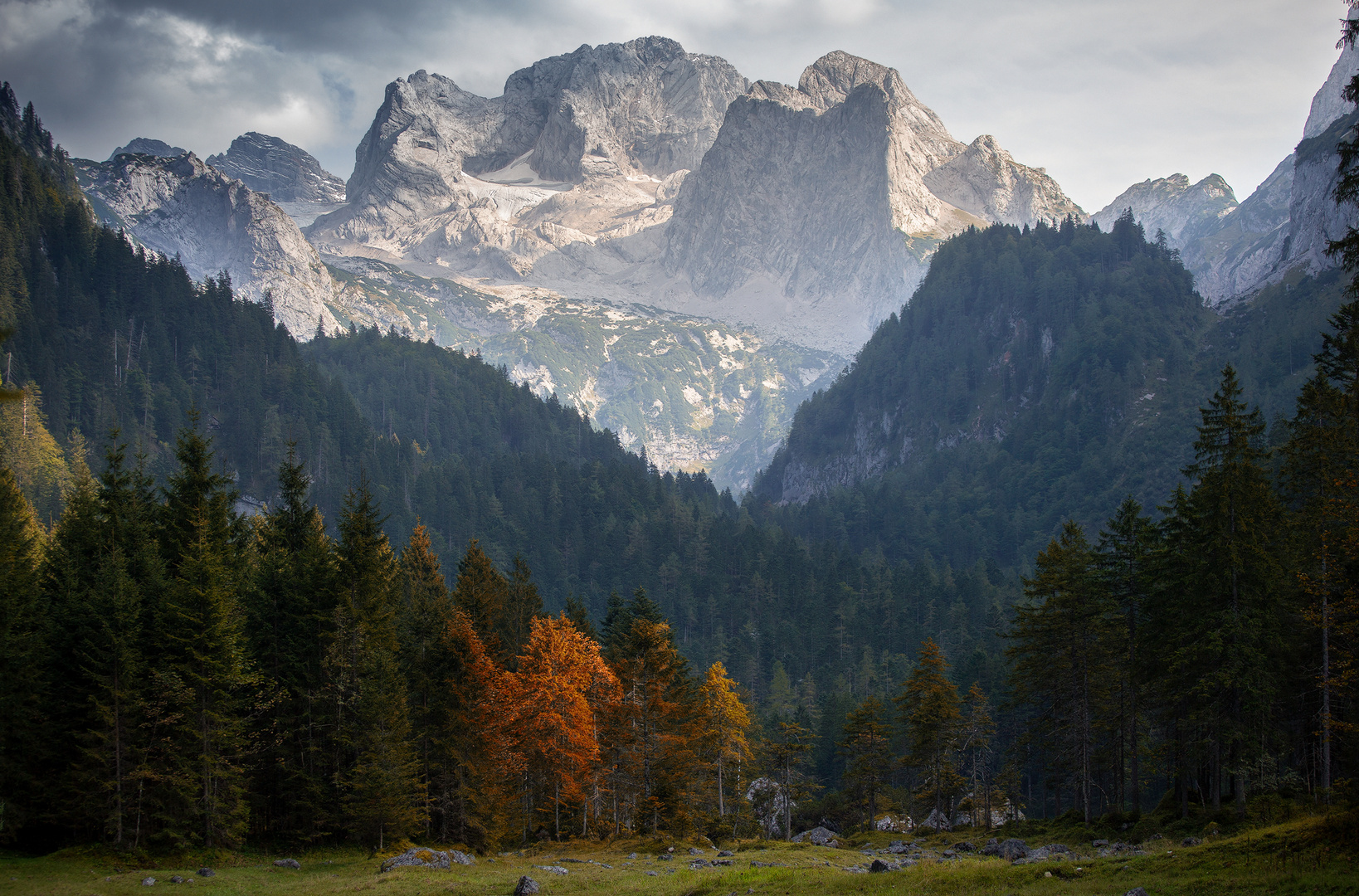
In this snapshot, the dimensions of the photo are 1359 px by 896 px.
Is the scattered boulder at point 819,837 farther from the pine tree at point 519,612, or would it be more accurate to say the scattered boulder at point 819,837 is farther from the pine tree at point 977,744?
the pine tree at point 519,612

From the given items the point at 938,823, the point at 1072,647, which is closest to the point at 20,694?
the point at 1072,647

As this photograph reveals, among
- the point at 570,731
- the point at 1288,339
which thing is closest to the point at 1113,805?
the point at 570,731

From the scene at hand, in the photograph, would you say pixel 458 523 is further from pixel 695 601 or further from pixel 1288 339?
pixel 1288 339

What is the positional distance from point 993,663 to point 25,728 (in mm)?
90788

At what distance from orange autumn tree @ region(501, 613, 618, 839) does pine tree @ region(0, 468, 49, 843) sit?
20608 millimetres

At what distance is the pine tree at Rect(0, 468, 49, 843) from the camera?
3794cm

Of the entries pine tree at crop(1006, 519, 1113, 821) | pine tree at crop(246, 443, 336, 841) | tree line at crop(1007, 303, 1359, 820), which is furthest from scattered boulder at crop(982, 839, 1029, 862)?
pine tree at crop(246, 443, 336, 841)

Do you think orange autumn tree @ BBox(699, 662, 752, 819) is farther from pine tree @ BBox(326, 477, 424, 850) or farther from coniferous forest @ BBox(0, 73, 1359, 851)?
pine tree @ BBox(326, 477, 424, 850)

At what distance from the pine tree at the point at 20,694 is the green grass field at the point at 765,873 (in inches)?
119

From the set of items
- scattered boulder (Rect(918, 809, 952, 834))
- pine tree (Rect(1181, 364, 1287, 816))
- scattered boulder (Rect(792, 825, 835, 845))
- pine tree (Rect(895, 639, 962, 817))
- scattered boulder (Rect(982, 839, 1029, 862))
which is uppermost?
pine tree (Rect(1181, 364, 1287, 816))

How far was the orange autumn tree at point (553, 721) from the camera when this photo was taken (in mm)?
48375

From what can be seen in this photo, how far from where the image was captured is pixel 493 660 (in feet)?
175

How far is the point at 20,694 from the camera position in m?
Result: 38.8

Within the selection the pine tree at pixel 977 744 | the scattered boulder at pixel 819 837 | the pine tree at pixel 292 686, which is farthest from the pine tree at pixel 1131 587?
the pine tree at pixel 292 686
